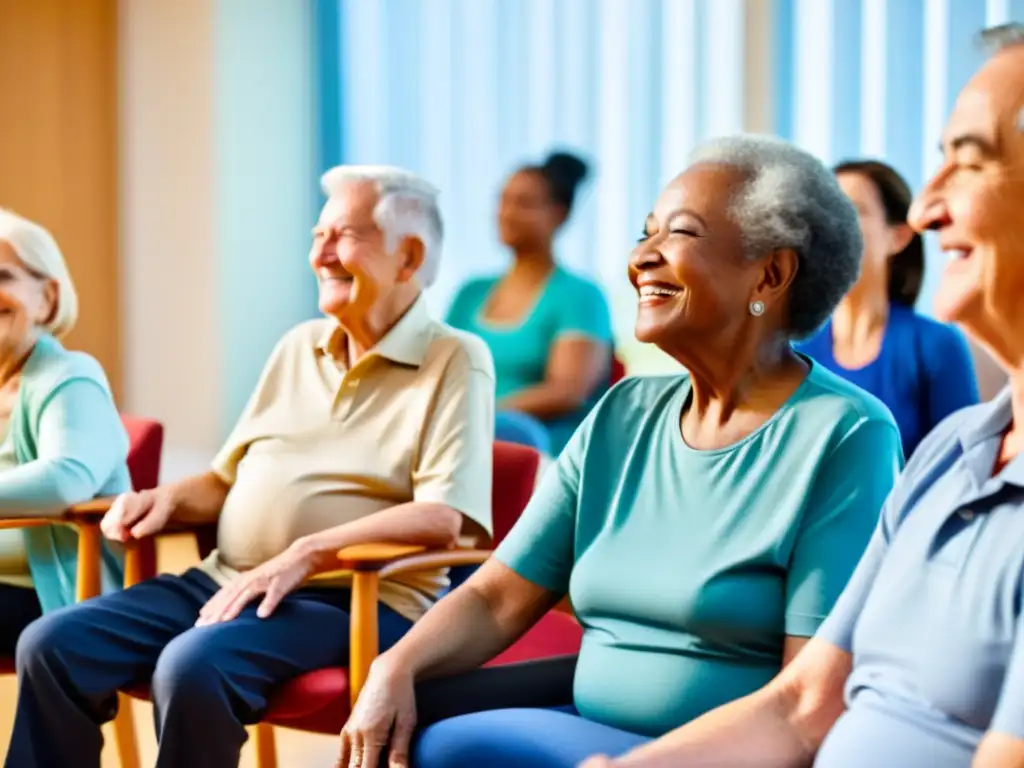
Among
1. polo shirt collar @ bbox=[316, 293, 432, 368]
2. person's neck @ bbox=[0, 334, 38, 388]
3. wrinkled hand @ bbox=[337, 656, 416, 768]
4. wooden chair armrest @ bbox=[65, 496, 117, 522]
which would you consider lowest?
wrinkled hand @ bbox=[337, 656, 416, 768]

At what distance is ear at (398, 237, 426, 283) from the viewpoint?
2.53 meters

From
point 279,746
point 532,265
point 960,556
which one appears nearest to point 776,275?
point 960,556

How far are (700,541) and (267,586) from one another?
0.82m

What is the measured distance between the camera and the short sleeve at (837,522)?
60.7 inches

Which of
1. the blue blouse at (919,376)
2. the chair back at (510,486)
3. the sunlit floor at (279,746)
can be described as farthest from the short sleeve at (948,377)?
the sunlit floor at (279,746)

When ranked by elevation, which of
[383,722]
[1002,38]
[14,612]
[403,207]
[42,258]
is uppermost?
[1002,38]

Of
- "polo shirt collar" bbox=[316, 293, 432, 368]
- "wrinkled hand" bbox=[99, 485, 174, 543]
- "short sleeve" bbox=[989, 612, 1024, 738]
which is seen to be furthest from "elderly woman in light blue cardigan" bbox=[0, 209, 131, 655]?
"short sleeve" bbox=[989, 612, 1024, 738]

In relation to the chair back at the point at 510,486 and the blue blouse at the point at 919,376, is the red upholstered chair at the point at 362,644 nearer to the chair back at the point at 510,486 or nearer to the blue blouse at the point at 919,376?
the chair back at the point at 510,486

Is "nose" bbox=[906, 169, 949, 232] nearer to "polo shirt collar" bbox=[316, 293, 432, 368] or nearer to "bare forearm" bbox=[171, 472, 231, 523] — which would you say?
"polo shirt collar" bbox=[316, 293, 432, 368]

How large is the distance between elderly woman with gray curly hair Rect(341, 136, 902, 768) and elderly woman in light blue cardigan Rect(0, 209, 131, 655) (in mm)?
1089

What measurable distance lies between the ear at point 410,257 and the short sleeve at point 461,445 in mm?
226

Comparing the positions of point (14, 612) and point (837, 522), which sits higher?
point (837, 522)

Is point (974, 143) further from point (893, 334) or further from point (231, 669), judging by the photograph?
point (893, 334)

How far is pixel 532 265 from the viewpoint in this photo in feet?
13.5
